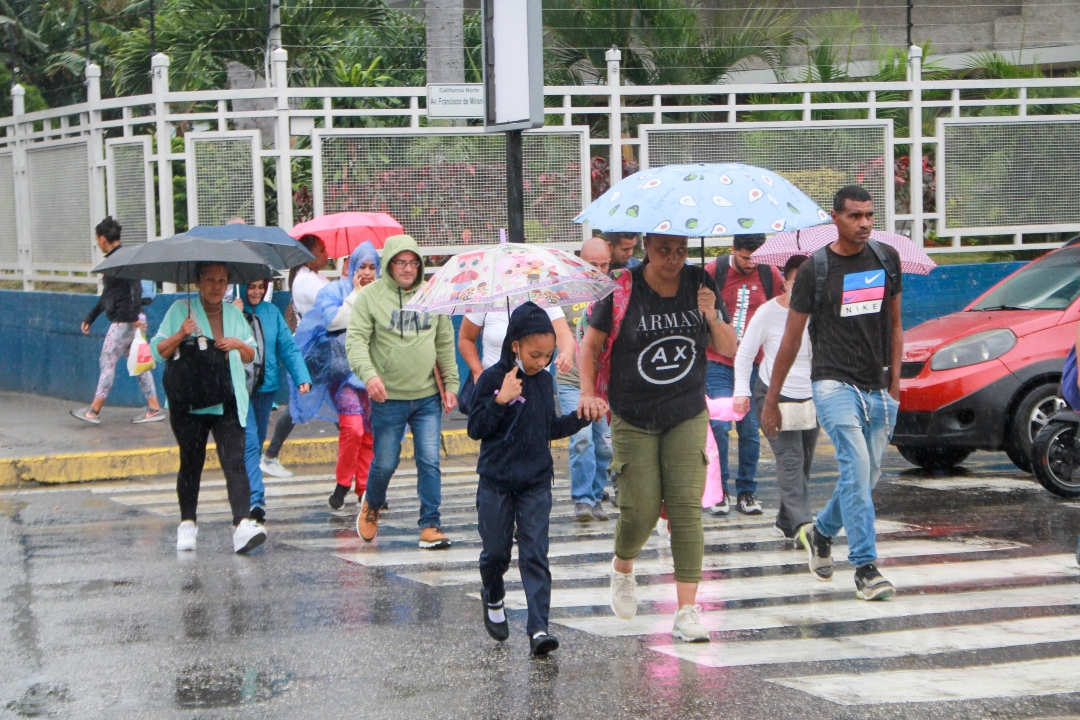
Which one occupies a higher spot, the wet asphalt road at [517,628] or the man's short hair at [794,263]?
the man's short hair at [794,263]

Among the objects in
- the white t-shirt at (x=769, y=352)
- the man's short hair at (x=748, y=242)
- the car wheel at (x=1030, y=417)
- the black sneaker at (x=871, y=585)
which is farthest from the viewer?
the car wheel at (x=1030, y=417)

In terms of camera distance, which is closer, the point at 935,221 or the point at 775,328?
the point at 775,328

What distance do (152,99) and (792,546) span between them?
8.88m

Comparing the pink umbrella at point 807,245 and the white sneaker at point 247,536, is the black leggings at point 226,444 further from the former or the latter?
the pink umbrella at point 807,245

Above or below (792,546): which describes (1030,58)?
above

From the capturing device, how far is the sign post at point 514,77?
9055mm

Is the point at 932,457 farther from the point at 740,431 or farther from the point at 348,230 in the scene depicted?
the point at 348,230

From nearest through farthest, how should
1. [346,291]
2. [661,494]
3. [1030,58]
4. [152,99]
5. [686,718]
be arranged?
[686,718]
[661,494]
[346,291]
[152,99]
[1030,58]

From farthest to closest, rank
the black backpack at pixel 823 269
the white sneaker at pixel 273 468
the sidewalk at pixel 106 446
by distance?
the sidewalk at pixel 106 446, the white sneaker at pixel 273 468, the black backpack at pixel 823 269

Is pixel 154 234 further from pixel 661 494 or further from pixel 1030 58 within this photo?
pixel 1030 58

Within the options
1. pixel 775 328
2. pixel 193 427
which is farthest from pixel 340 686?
pixel 775 328

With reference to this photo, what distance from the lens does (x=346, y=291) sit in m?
9.74

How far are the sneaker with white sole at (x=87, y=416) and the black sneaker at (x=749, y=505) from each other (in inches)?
281

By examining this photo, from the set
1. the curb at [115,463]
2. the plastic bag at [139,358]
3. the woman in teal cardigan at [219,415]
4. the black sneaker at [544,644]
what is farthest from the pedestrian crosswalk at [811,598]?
the plastic bag at [139,358]
